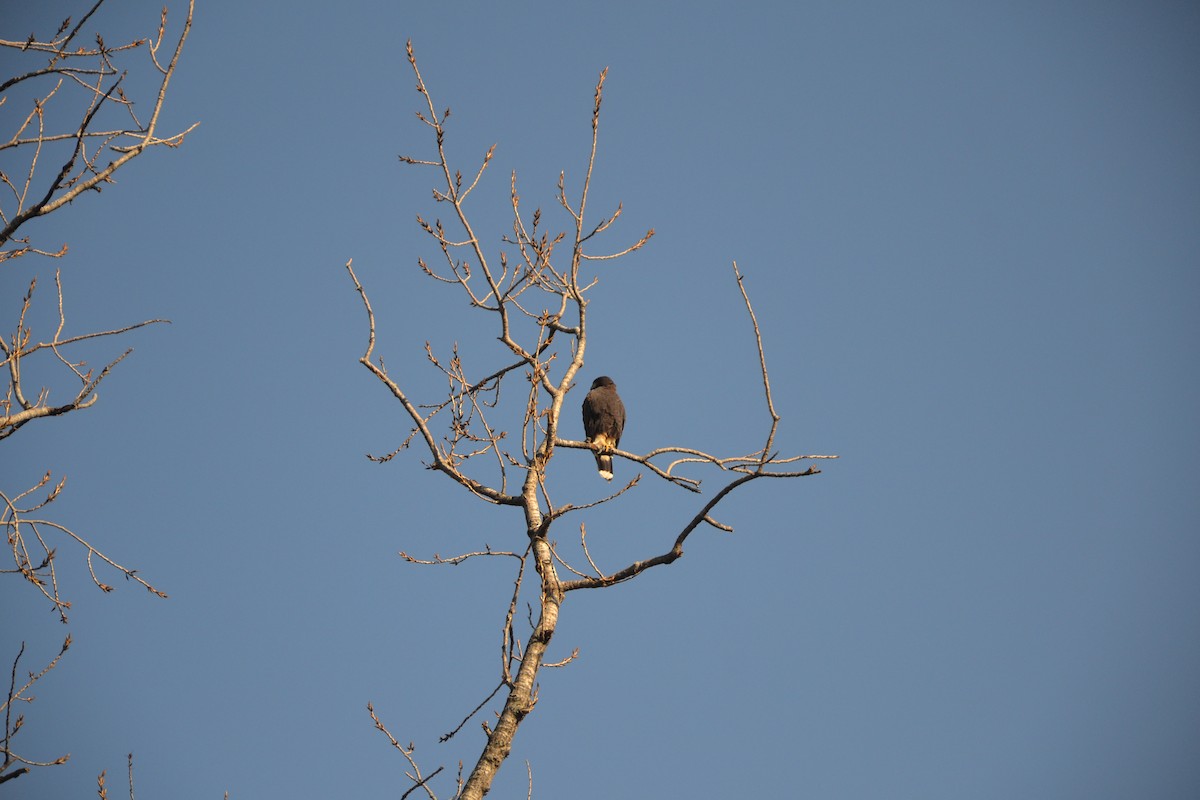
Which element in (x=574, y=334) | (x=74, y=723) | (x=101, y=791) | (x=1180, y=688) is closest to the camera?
(x=101, y=791)

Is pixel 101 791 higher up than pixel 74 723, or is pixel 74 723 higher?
pixel 74 723

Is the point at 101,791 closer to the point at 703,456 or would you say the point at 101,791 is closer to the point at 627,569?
the point at 627,569

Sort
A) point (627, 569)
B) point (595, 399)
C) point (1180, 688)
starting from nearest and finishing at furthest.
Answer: point (627, 569)
point (595, 399)
point (1180, 688)

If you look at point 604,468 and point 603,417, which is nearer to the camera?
point 604,468

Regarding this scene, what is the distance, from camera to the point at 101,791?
261 centimetres

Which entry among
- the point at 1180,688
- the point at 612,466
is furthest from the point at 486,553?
the point at 1180,688

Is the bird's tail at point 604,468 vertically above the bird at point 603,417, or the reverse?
the bird at point 603,417

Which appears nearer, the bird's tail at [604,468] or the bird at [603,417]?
the bird's tail at [604,468]

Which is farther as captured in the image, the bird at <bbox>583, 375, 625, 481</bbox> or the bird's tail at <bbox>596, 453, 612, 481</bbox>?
the bird at <bbox>583, 375, 625, 481</bbox>

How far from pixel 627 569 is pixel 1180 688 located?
126920 millimetres

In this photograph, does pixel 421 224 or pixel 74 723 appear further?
pixel 74 723

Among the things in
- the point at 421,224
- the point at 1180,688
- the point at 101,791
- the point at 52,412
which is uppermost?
the point at 1180,688

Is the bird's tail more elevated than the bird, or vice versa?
the bird

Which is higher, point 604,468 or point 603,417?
point 603,417
